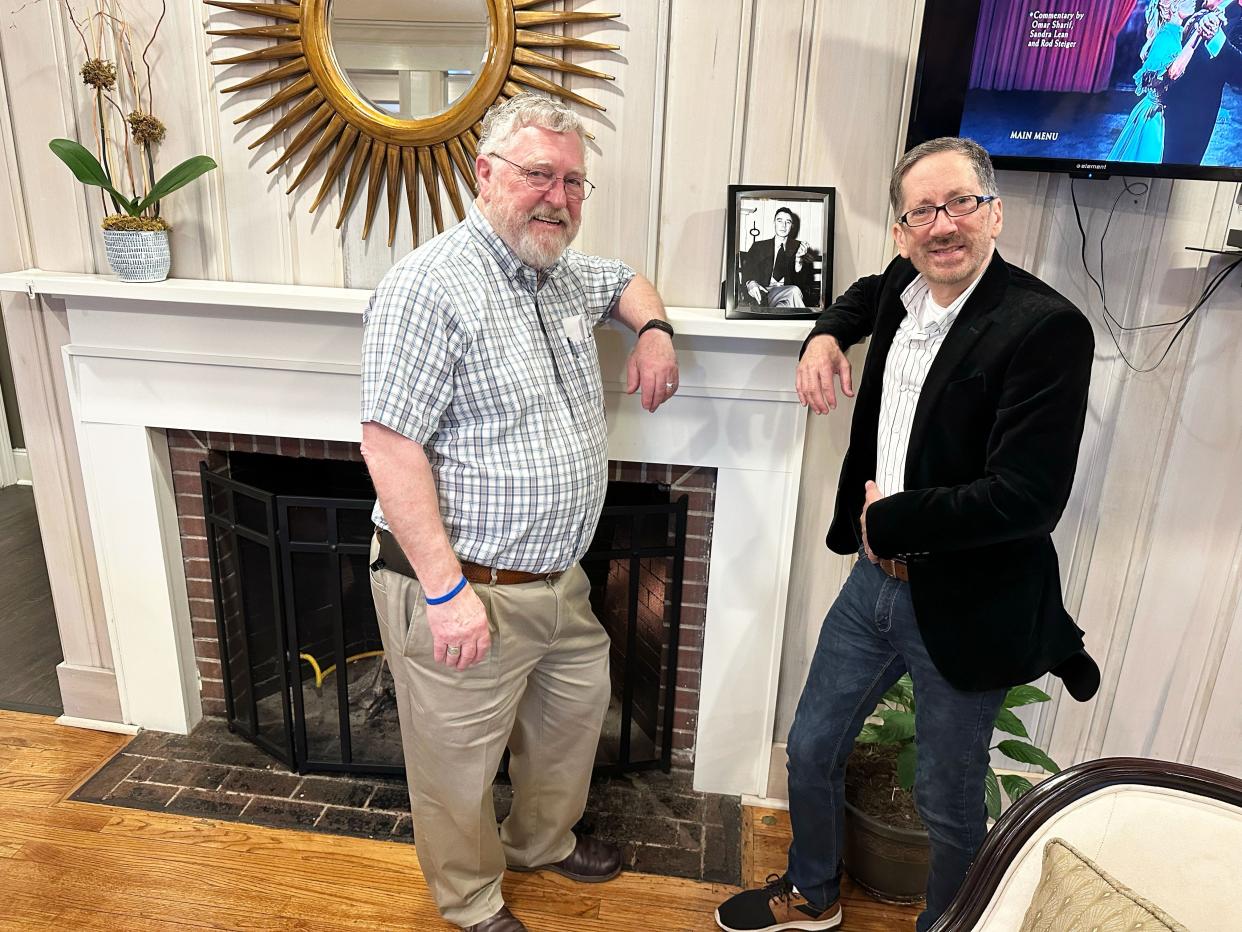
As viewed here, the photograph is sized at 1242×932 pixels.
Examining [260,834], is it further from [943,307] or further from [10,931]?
[943,307]

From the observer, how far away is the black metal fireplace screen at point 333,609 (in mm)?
2238

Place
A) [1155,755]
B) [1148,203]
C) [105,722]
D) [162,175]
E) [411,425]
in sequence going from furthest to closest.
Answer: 1. [105,722]
2. [1155,755]
3. [162,175]
4. [1148,203]
5. [411,425]

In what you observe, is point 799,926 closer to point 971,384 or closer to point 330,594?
point 971,384

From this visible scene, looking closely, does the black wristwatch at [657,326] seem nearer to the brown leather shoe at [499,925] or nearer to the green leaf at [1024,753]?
the green leaf at [1024,753]

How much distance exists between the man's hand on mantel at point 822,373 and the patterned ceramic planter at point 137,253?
1498mm

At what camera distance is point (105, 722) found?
2549 millimetres

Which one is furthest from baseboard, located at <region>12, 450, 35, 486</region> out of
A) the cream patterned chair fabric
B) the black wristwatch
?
the cream patterned chair fabric

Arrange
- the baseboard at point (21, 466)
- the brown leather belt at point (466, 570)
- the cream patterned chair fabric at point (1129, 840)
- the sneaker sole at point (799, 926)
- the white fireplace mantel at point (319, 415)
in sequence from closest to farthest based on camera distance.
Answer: the cream patterned chair fabric at point (1129, 840) < the brown leather belt at point (466, 570) < the sneaker sole at point (799, 926) < the white fireplace mantel at point (319, 415) < the baseboard at point (21, 466)

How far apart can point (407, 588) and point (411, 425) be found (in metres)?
0.37

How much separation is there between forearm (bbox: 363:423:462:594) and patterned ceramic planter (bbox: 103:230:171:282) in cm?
95

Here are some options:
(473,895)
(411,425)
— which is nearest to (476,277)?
(411,425)

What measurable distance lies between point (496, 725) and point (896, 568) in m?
0.84

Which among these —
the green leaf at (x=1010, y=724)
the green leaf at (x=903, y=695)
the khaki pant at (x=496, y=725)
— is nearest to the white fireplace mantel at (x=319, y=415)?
the green leaf at (x=903, y=695)

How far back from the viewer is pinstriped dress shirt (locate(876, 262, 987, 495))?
4.93 feet
